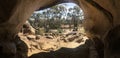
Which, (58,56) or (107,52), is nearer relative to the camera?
(107,52)

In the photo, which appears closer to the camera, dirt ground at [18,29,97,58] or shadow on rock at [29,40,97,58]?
shadow on rock at [29,40,97,58]

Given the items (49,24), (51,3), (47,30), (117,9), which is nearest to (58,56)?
(51,3)

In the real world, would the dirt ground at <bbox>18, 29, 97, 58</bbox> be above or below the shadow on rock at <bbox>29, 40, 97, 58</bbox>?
below

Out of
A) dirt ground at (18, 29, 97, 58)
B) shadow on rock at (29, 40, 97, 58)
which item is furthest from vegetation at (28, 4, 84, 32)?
shadow on rock at (29, 40, 97, 58)

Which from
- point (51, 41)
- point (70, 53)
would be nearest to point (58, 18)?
point (51, 41)

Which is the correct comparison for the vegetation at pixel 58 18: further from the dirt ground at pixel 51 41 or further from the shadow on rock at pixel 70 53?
the shadow on rock at pixel 70 53

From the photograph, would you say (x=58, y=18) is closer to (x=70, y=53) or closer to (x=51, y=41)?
(x=51, y=41)

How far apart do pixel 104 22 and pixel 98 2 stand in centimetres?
78

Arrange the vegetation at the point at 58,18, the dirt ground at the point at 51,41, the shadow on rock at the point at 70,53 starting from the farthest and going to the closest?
the vegetation at the point at 58,18, the dirt ground at the point at 51,41, the shadow on rock at the point at 70,53

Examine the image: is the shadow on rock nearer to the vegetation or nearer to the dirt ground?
the dirt ground

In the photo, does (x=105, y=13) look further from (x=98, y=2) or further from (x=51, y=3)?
(x=51, y=3)

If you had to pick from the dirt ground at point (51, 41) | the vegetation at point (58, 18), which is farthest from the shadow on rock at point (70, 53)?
the vegetation at point (58, 18)

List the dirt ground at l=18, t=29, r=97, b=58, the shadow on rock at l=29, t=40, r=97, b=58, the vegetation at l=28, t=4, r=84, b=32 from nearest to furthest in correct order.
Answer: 1. the shadow on rock at l=29, t=40, r=97, b=58
2. the dirt ground at l=18, t=29, r=97, b=58
3. the vegetation at l=28, t=4, r=84, b=32

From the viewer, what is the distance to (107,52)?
6695 millimetres
